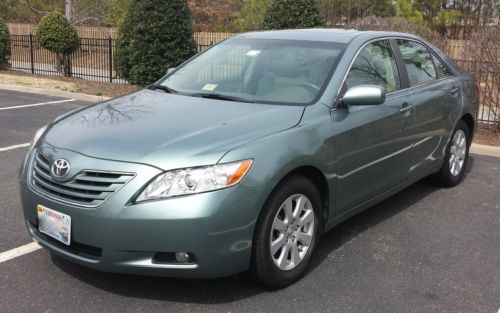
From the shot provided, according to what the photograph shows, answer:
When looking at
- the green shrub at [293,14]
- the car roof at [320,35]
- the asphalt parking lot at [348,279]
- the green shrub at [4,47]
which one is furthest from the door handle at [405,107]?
the green shrub at [4,47]

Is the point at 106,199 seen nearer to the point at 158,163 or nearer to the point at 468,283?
the point at 158,163

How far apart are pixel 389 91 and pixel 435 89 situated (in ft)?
2.71

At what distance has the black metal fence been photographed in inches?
635

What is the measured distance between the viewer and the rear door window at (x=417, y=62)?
4988 mm

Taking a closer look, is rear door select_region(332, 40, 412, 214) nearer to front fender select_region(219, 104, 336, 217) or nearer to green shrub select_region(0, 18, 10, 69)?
front fender select_region(219, 104, 336, 217)

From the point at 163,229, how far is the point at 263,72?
1.78m

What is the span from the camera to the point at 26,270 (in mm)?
3699

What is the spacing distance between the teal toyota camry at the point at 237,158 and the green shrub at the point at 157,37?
7.85 meters

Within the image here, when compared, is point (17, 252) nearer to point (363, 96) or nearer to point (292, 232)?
point (292, 232)

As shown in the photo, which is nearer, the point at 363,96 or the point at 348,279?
the point at 348,279

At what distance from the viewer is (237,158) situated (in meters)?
3.14

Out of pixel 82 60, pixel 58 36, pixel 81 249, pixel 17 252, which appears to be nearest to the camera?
pixel 81 249

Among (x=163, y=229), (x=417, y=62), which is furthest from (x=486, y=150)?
(x=163, y=229)

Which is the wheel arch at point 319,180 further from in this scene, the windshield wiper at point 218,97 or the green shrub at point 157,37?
the green shrub at point 157,37
